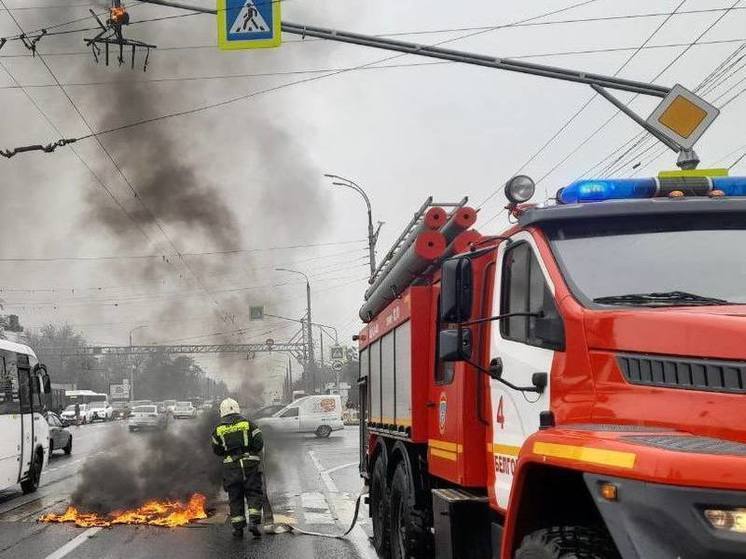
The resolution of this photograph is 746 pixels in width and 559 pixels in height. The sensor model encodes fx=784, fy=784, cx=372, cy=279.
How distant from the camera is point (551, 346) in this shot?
3824 millimetres

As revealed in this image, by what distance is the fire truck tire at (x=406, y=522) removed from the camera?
6.02 m

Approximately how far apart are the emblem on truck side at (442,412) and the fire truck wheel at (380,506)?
Answer: 1.96 meters

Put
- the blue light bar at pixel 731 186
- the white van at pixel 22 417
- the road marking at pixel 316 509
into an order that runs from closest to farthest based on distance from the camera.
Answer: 1. the blue light bar at pixel 731 186
2. the road marking at pixel 316 509
3. the white van at pixel 22 417

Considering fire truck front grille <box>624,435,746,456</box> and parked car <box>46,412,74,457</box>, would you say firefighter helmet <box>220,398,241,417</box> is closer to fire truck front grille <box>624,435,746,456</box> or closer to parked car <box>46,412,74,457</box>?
fire truck front grille <box>624,435,746,456</box>

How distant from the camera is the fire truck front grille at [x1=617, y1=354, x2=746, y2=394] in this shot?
9.78 ft

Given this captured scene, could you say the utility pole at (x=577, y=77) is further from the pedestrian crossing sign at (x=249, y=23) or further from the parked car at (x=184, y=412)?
the parked car at (x=184, y=412)

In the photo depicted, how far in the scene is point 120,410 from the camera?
71.0m

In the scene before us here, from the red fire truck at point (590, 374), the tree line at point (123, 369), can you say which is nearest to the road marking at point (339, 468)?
the red fire truck at point (590, 374)

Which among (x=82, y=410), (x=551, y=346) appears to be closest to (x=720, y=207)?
(x=551, y=346)

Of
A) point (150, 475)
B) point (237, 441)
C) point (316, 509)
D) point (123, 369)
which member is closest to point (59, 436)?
point (150, 475)

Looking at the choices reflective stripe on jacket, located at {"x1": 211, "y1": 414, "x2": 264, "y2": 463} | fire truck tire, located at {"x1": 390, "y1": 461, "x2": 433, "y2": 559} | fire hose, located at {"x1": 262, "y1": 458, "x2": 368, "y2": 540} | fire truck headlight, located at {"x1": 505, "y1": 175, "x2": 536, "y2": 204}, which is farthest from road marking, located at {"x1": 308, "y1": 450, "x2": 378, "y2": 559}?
fire truck headlight, located at {"x1": 505, "y1": 175, "x2": 536, "y2": 204}

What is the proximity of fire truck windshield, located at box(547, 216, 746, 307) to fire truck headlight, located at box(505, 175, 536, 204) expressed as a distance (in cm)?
61

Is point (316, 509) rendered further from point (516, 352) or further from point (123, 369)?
point (123, 369)

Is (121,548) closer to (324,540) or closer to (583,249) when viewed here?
(324,540)
